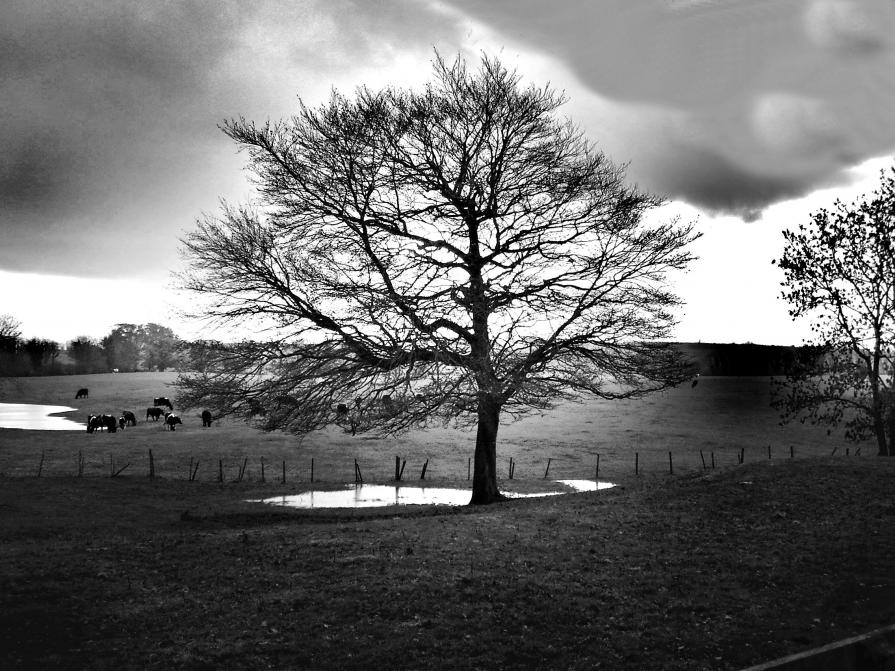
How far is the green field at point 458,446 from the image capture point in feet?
125

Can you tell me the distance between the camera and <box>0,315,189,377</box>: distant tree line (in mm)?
112750

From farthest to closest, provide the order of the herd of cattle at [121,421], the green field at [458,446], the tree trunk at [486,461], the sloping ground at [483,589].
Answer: the herd of cattle at [121,421], the green field at [458,446], the tree trunk at [486,461], the sloping ground at [483,589]

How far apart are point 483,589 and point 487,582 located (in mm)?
314

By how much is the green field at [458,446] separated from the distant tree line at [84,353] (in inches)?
1947

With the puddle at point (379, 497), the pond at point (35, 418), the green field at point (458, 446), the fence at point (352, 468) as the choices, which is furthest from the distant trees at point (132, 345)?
the puddle at point (379, 497)

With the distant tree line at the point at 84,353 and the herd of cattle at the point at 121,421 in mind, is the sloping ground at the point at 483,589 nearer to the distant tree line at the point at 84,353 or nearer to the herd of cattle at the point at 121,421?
the herd of cattle at the point at 121,421

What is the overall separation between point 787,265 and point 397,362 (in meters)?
17.2

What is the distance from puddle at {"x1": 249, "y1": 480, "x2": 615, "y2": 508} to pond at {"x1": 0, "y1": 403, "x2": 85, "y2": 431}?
36349 millimetres

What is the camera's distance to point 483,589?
10047mm

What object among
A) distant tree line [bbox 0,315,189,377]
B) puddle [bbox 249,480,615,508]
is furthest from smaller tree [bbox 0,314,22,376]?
puddle [bbox 249,480,615,508]

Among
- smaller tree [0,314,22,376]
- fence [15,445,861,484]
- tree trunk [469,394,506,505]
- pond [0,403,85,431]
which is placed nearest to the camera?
tree trunk [469,394,506,505]

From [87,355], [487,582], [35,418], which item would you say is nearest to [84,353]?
[87,355]

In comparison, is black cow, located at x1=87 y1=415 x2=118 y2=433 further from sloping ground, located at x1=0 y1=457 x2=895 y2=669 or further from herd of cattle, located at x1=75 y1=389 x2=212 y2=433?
sloping ground, located at x1=0 y1=457 x2=895 y2=669

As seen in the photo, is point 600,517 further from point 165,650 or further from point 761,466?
point 165,650
